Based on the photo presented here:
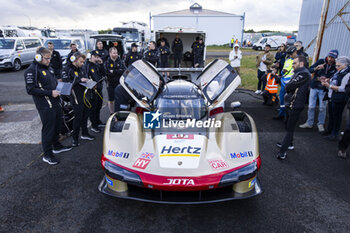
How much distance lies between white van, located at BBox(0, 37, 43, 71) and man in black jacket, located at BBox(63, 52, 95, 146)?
11.0m

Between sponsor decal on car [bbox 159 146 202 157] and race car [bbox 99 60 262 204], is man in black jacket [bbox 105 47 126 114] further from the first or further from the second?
sponsor decal on car [bbox 159 146 202 157]

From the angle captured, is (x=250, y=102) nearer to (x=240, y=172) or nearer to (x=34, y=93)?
(x=240, y=172)

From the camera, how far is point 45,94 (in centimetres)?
362

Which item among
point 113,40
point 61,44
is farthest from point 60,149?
point 61,44

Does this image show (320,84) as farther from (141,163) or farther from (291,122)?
(141,163)

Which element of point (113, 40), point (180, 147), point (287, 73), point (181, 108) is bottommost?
point (180, 147)

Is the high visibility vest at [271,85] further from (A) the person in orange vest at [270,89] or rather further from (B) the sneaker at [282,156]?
(B) the sneaker at [282,156]

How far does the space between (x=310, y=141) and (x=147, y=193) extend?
398cm

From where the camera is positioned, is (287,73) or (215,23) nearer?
(287,73)

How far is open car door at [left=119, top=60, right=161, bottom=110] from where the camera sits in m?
3.72

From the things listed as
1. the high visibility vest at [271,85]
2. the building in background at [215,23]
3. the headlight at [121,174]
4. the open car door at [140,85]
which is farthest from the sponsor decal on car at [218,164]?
the building in background at [215,23]

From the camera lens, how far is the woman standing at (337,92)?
4406 mm

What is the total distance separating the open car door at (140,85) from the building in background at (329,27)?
8981 mm

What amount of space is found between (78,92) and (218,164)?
317cm
